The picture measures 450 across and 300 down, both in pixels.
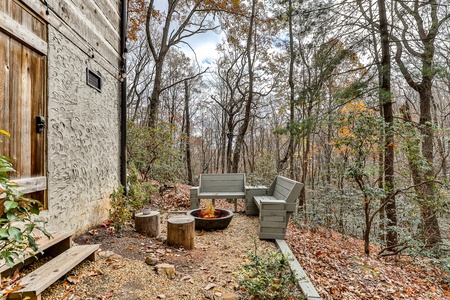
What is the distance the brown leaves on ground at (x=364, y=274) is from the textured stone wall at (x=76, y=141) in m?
3.31

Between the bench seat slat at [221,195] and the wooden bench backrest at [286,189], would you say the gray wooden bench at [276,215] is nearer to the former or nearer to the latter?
the wooden bench backrest at [286,189]

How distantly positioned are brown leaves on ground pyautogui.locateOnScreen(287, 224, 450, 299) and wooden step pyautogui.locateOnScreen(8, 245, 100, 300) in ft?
8.81

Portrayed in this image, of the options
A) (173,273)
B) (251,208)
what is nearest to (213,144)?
(251,208)

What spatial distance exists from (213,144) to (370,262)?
15.4m

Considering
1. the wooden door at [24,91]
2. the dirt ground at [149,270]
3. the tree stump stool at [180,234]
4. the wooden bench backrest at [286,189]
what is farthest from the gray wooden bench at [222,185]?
the wooden door at [24,91]

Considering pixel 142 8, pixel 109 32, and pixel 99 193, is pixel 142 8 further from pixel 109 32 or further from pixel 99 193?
pixel 99 193

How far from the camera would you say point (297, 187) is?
4164mm

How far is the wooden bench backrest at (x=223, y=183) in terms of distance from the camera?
611 cm

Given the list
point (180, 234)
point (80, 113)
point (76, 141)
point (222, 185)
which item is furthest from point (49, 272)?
point (222, 185)

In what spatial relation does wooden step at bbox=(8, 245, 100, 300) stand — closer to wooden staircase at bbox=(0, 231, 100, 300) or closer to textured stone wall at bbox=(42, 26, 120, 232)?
wooden staircase at bbox=(0, 231, 100, 300)

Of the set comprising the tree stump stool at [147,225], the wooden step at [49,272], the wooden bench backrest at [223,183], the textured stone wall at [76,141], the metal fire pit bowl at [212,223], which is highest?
the textured stone wall at [76,141]

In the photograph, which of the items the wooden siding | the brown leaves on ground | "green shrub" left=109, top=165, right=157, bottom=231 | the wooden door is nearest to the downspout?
the wooden siding

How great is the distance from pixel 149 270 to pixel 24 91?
229cm

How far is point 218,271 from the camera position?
9.53 feet
